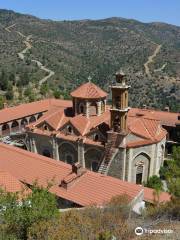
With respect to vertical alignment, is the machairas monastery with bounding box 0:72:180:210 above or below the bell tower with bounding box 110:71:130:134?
below

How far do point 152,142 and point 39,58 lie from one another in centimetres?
8120

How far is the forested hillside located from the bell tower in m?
35.7

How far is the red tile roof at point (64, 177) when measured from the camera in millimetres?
24122

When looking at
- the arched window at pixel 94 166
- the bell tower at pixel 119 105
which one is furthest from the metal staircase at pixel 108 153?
the arched window at pixel 94 166

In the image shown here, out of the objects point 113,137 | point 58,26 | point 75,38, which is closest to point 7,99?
point 113,137

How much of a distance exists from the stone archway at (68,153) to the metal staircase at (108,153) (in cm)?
435

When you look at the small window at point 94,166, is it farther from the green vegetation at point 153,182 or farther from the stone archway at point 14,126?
the stone archway at point 14,126

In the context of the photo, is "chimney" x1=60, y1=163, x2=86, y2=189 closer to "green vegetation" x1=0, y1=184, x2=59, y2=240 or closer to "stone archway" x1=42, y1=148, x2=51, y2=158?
"green vegetation" x1=0, y1=184, x2=59, y2=240

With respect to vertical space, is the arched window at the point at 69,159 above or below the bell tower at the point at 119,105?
below

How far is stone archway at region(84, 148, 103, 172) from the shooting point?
3338 centimetres

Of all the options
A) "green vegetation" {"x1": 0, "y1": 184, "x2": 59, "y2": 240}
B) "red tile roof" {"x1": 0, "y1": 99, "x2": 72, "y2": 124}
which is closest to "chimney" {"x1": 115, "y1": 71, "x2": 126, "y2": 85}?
"red tile roof" {"x1": 0, "y1": 99, "x2": 72, "y2": 124}

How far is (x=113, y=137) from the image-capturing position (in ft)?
103

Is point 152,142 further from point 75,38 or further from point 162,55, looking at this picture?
point 75,38

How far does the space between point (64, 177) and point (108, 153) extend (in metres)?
6.22
